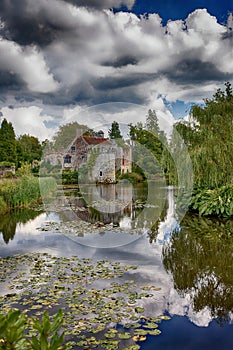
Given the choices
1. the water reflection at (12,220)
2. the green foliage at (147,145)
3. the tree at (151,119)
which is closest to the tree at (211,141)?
the tree at (151,119)

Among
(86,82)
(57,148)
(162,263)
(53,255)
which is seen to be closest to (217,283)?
(162,263)

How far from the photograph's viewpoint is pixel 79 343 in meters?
3.49

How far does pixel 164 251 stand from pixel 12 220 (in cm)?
622

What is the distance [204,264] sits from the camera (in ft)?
20.3

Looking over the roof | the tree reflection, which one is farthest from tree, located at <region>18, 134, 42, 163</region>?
the tree reflection

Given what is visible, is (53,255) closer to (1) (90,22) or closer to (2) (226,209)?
(2) (226,209)

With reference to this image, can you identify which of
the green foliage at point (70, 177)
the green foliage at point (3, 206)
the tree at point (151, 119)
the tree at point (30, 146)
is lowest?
the green foliage at point (3, 206)

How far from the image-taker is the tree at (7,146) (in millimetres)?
33938

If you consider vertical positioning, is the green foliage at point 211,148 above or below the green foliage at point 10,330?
above

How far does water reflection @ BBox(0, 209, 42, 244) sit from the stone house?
5.03m

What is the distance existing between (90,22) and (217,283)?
12.7 m

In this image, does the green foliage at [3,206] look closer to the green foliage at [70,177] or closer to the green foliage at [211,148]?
the green foliage at [211,148]

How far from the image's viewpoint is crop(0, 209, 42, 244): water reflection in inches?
365

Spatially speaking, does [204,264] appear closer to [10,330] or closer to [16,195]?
[10,330]
